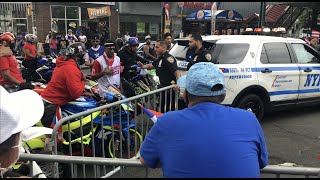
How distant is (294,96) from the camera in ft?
23.6

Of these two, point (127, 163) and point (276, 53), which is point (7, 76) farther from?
point (276, 53)

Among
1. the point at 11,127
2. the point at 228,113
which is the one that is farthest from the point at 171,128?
the point at 11,127

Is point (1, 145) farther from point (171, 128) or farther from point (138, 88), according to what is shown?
point (138, 88)

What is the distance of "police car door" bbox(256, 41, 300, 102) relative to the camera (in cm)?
672

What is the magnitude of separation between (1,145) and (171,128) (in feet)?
2.86

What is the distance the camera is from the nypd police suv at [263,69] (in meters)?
6.51

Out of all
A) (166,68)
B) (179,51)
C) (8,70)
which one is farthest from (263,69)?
(8,70)

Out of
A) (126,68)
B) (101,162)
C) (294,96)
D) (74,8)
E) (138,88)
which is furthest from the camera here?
(74,8)

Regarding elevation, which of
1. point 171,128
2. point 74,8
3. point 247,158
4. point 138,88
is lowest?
point 138,88

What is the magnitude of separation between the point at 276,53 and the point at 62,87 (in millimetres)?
4303

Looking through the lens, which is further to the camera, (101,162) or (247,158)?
(101,162)

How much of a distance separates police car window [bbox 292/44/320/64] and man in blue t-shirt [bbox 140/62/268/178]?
5.66 m

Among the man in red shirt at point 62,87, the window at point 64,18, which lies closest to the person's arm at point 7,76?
the man in red shirt at point 62,87

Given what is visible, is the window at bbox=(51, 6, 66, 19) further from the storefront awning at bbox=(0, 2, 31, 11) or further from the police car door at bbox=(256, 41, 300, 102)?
the police car door at bbox=(256, 41, 300, 102)
